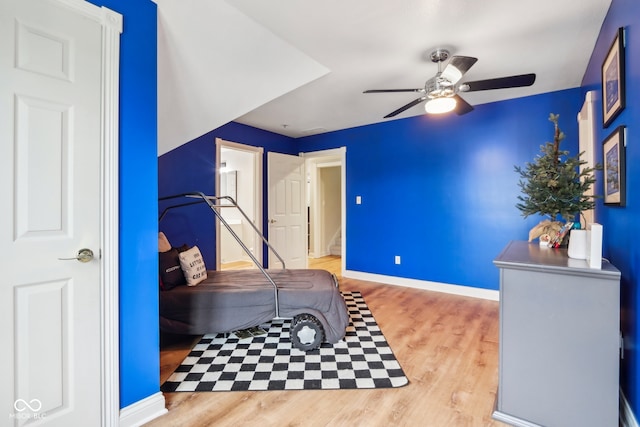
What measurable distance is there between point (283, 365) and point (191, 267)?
3.95 feet

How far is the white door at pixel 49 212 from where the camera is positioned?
3.92 ft

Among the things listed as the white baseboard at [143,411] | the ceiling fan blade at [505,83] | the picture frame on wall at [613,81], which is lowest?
the white baseboard at [143,411]

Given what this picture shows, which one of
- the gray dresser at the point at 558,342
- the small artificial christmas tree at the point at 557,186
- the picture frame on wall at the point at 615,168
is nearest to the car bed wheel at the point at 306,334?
the gray dresser at the point at 558,342

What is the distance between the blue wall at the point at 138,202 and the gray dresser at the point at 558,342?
1.89m

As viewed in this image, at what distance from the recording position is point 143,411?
62.1 inches

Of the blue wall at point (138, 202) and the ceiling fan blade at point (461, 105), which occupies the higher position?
the ceiling fan blade at point (461, 105)

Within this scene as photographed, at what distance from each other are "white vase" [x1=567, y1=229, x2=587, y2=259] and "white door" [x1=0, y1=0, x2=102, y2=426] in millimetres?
2433

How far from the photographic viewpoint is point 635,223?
1449 mm

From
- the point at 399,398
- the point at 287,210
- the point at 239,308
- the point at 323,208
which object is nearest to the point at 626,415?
the point at 399,398

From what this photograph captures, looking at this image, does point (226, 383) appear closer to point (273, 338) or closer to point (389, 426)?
point (273, 338)

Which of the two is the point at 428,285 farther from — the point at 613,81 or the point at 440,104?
the point at 613,81

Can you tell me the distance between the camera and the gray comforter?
2430mm

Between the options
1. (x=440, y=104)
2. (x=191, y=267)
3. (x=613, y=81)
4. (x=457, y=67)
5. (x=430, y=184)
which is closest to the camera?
(x=613, y=81)

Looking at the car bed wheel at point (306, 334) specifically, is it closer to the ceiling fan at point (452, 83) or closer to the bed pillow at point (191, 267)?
the bed pillow at point (191, 267)
